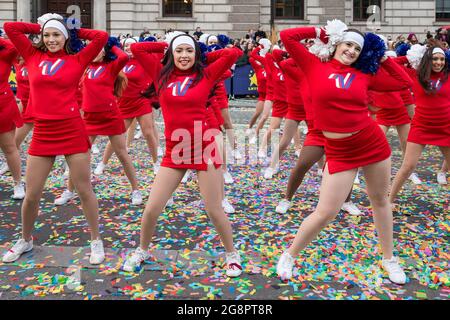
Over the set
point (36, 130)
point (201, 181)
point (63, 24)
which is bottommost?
point (201, 181)

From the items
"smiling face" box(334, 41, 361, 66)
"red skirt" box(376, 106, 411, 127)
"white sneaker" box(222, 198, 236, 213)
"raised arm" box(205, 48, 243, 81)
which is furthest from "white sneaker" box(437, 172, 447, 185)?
"raised arm" box(205, 48, 243, 81)

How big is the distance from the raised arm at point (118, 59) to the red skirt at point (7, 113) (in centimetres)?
131

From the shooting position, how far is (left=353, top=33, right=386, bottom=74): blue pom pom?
3.76m

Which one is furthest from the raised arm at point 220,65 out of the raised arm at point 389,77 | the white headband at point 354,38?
the raised arm at point 389,77

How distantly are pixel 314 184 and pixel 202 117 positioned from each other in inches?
136

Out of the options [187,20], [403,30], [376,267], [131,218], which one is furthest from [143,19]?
[376,267]

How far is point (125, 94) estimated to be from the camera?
7.31 meters

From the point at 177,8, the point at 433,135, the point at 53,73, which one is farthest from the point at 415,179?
the point at 177,8

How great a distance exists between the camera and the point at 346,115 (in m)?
3.74

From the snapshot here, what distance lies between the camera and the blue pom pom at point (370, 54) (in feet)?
12.3

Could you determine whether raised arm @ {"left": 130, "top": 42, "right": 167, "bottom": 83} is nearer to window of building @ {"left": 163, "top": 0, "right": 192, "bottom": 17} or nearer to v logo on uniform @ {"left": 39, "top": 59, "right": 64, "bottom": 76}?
v logo on uniform @ {"left": 39, "top": 59, "right": 64, "bottom": 76}

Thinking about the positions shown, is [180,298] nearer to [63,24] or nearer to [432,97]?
[63,24]

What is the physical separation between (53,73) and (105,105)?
A: 6.32ft

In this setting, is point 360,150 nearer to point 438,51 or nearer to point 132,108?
point 438,51
